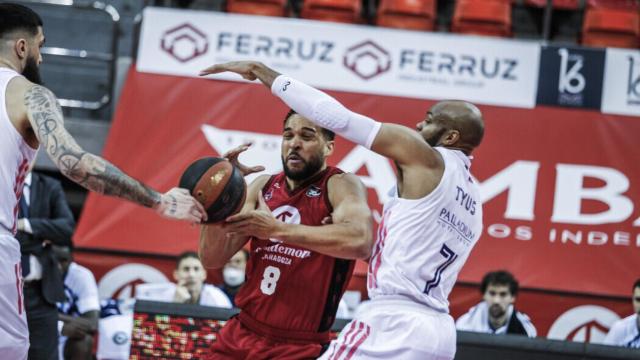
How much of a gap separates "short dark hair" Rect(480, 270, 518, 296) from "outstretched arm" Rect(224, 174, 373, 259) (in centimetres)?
396

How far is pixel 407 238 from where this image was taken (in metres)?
4.51

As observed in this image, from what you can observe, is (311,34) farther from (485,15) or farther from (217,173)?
(217,173)

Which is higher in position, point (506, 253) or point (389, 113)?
point (389, 113)

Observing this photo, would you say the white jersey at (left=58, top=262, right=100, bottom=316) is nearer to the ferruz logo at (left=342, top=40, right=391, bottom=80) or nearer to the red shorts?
the ferruz logo at (left=342, top=40, right=391, bottom=80)

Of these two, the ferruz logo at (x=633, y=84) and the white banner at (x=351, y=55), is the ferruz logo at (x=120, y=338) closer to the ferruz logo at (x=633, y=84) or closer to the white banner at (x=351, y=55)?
the white banner at (x=351, y=55)

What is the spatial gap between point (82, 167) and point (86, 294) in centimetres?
497

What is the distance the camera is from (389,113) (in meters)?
10.1

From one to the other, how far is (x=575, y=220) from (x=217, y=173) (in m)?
6.32

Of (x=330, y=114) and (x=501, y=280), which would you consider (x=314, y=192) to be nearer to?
(x=330, y=114)

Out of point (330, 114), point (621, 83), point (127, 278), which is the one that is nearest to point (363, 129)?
point (330, 114)

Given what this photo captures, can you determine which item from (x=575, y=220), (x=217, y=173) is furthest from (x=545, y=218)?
(x=217, y=173)

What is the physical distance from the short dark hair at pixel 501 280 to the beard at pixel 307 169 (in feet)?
13.2

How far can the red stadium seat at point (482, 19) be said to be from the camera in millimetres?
11367

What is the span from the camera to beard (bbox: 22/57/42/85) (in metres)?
4.48
